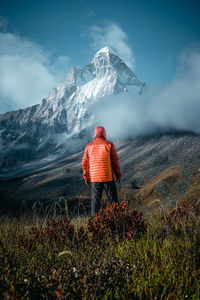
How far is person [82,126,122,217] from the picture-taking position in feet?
15.3

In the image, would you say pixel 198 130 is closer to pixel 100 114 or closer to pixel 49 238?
pixel 49 238

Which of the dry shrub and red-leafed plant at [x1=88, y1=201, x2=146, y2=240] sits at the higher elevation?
red-leafed plant at [x1=88, y1=201, x2=146, y2=240]

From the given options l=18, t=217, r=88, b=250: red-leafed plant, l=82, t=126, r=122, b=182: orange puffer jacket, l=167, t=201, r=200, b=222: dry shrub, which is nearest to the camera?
l=18, t=217, r=88, b=250: red-leafed plant

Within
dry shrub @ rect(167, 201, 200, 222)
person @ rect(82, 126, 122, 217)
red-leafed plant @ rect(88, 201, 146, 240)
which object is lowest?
dry shrub @ rect(167, 201, 200, 222)

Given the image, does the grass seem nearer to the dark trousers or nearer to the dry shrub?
the dry shrub

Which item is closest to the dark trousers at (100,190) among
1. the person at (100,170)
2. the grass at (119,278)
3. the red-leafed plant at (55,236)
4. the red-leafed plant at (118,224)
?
the person at (100,170)

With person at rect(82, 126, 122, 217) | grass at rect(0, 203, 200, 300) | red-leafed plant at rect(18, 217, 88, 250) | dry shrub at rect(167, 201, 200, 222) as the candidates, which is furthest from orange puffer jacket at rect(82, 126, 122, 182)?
grass at rect(0, 203, 200, 300)

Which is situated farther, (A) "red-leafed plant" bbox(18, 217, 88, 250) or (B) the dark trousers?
(B) the dark trousers

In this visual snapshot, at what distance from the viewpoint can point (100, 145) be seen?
4891 millimetres

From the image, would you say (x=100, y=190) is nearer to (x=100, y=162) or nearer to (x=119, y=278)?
(x=100, y=162)

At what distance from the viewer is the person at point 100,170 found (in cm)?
467

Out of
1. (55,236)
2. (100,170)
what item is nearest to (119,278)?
(55,236)

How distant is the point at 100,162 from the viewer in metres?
4.77

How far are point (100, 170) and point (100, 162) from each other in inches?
7.8
